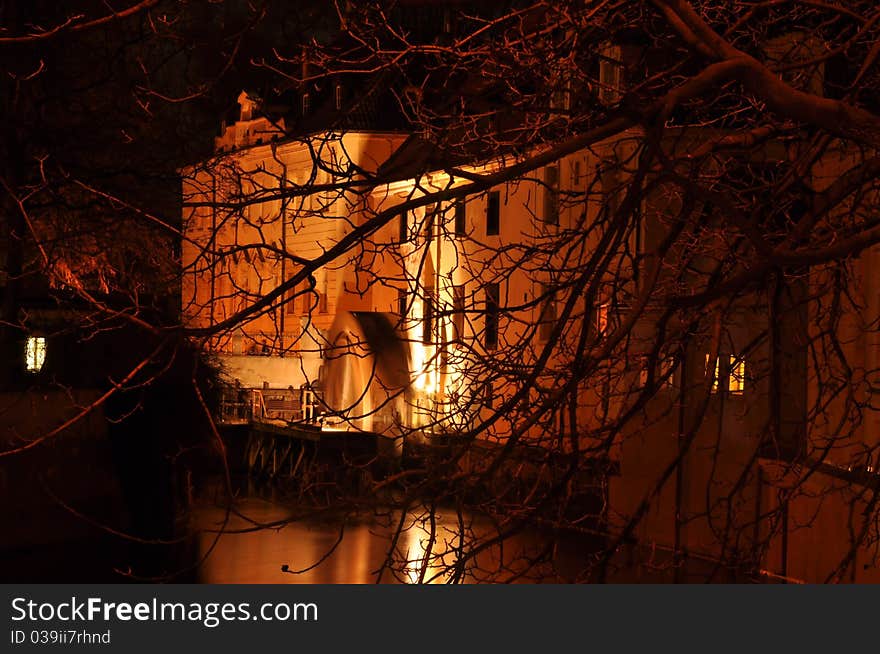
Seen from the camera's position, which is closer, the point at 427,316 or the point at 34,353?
the point at 427,316

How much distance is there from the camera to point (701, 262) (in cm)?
2081

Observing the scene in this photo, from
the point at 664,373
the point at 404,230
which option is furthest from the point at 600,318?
the point at 404,230

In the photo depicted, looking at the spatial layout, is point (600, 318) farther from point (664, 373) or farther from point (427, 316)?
point (427, 316)

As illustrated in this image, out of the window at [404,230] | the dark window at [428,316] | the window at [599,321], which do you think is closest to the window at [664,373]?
the window at [599,321]

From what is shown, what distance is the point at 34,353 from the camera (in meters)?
21.2

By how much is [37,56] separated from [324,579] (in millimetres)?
10335

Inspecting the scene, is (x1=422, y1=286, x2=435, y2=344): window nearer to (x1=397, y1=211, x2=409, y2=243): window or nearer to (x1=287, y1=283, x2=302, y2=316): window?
(x1=397, y1=211, x2=409, y2=243): window

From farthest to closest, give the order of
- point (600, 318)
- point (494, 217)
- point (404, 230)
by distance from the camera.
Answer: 1. point (494, 217)
2. point (600, 318)
3. point (404, 230)

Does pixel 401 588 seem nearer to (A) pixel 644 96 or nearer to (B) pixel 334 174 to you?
(B) pixel 334 174

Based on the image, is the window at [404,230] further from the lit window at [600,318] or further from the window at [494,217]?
the window at [494,217]

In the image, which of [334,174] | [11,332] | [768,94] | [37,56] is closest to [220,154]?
[334,174]

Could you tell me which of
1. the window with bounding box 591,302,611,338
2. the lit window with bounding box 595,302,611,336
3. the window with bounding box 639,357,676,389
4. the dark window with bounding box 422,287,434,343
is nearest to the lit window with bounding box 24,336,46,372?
the lit window with bounding box 595,302,611,336

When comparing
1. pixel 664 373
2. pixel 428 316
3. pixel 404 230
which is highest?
pixel 404 230

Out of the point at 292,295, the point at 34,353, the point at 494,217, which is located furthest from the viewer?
the point at 494,217
